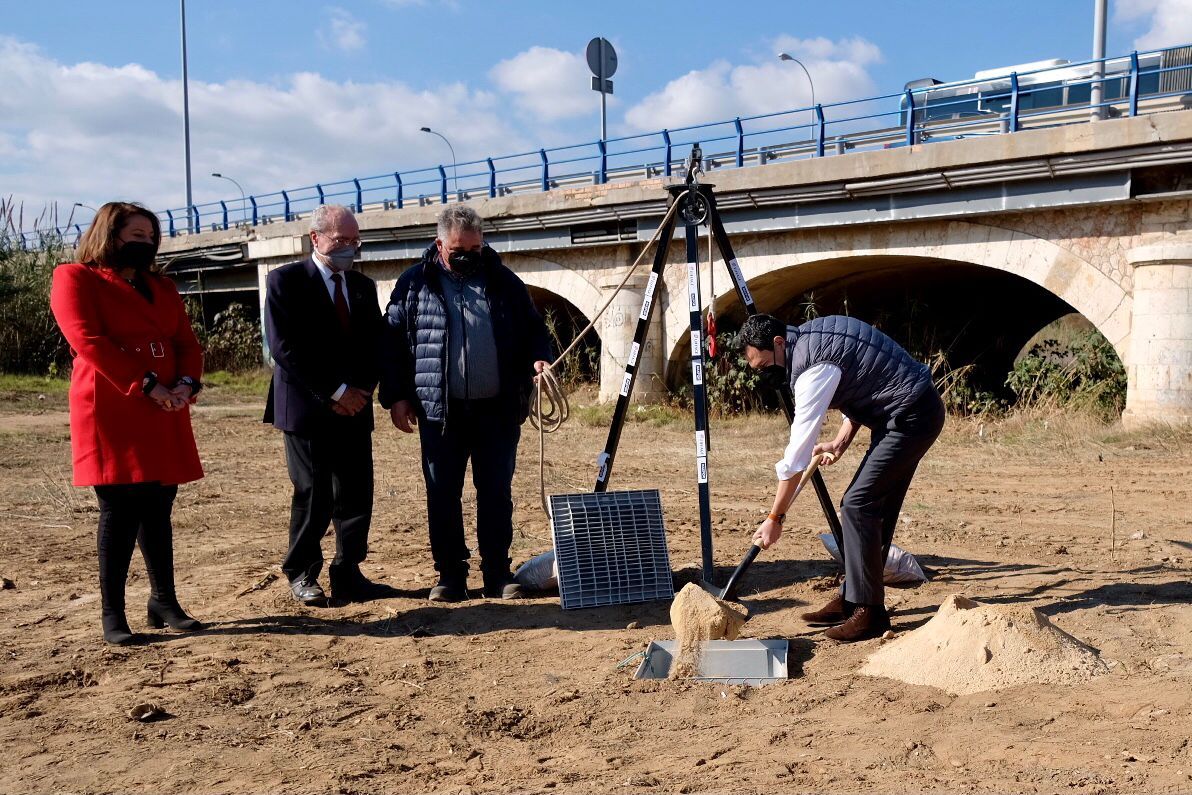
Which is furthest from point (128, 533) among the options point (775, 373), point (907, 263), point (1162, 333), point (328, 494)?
point (907, 263)

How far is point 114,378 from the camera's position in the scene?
438 cm

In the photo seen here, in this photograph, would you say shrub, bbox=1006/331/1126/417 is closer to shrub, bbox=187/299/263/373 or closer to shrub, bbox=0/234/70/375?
shrub, bbox=187/299/263/373

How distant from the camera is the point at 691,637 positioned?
14.2 ft

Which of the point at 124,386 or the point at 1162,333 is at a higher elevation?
the point at 1162,333

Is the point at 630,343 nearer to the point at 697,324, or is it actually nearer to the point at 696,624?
the point at 697,324

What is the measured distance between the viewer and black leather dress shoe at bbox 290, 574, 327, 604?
5324mm

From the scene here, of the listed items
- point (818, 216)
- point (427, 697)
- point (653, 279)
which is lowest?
point (427, 697)

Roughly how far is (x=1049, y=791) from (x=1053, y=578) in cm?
297

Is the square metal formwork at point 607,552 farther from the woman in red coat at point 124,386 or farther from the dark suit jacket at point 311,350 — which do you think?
the woman in red coat at point 124,386

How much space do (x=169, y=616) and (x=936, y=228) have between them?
10930mm

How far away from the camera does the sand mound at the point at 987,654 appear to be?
377 cm

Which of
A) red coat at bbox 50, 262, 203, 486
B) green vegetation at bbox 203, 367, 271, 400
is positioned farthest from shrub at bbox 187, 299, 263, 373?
red coat at bbox 50, 262, 203, 486

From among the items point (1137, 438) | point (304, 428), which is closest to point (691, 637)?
point (304, 428)

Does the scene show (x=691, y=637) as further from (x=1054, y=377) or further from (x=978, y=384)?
(x=978, y=384)
